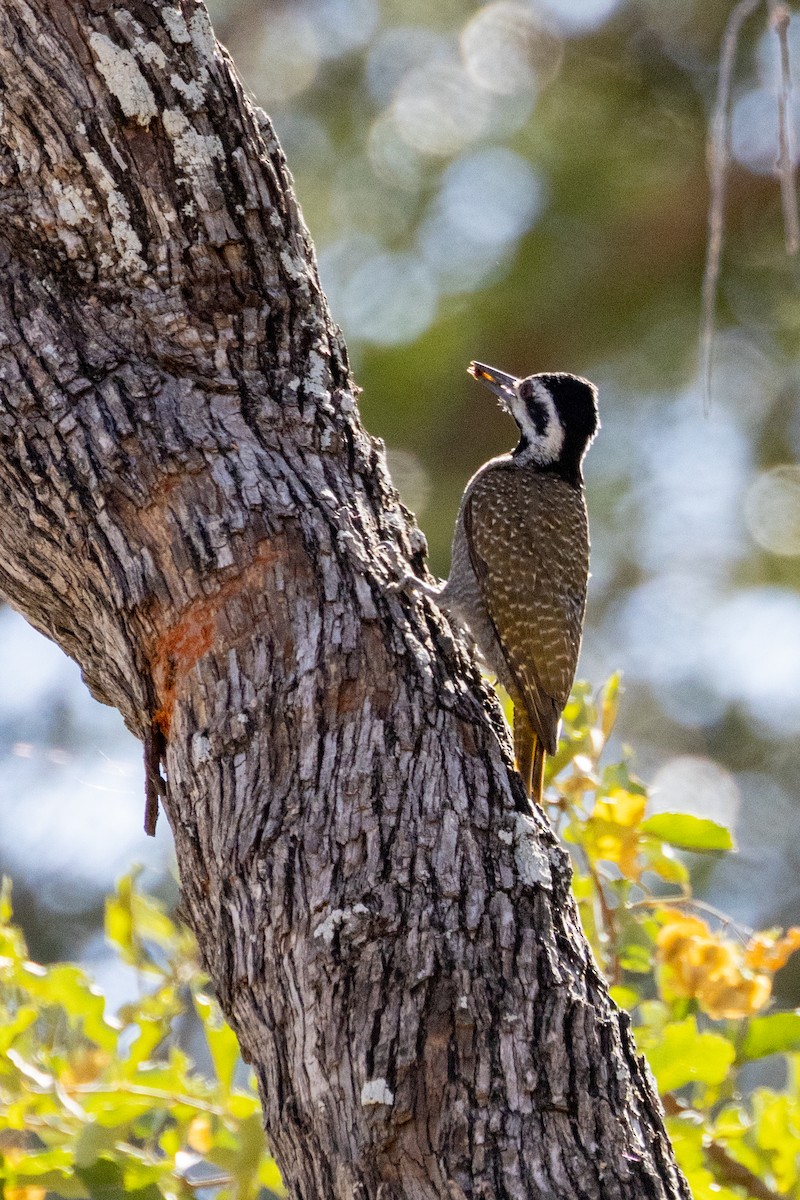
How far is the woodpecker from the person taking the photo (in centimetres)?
370

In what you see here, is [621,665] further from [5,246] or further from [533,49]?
[5,246]

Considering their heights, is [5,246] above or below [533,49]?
below

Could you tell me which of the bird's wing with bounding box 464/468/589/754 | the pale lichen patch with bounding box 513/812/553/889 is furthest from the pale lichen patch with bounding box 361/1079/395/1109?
the bird's wing with bounding box 464/468/589/754

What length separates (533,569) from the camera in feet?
13.6

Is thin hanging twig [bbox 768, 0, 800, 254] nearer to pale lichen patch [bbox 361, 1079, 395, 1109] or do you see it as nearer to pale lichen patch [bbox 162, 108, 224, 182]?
pale lichen patch [bbox 162, 108, 224, 182]

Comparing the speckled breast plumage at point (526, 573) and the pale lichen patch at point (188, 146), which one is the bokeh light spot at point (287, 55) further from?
the pale lichen patch at point (188, 146)

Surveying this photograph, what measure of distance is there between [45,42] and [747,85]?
436 cm

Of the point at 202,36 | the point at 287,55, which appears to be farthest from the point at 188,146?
the point at 287,55

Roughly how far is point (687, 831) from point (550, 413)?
1993 millimetres

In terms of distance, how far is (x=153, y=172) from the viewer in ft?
8.31

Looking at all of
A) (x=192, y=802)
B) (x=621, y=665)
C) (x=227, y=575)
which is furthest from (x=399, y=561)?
(x=621, y=665)

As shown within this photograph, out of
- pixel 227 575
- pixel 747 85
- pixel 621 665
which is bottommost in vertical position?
pixel 227 575

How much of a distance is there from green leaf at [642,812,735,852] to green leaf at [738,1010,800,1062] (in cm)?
36

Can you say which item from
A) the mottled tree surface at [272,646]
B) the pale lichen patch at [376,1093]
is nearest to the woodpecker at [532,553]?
the mottled tree surface at [272,646]
